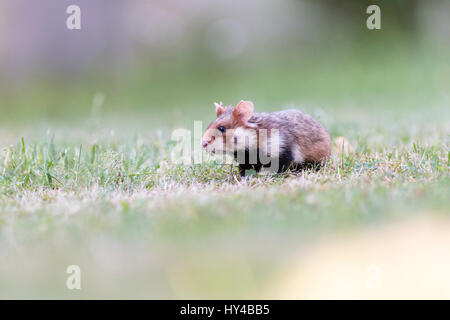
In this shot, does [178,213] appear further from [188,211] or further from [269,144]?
[269,144]

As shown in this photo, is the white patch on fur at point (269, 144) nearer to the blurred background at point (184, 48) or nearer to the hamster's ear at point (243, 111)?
the hamster's ear at point (243, 111)

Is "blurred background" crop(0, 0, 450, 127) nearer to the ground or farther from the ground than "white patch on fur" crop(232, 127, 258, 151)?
farther from the ground

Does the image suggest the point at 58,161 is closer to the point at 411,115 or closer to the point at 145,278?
the point at 145,278

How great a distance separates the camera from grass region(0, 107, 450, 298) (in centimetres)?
298

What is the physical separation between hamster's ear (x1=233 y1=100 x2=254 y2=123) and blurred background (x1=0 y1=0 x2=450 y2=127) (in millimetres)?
7974

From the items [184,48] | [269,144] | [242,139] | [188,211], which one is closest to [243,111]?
[242,139]

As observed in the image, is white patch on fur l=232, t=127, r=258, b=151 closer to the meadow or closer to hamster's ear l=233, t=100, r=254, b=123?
hamster's ear l=233, t=100, r=254, b=123

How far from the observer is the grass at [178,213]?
298 cm

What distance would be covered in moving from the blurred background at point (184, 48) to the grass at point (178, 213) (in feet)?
24.9

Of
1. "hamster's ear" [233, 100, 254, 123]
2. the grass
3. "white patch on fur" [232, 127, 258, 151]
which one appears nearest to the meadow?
the grass

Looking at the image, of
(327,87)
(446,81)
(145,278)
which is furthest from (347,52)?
(145,278)

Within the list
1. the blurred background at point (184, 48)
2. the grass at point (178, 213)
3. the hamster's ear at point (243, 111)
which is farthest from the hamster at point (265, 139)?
the blurred background at point (184, 48)

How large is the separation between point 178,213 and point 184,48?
385 inches

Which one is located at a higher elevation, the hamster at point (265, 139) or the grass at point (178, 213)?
the hamster at point (265, 139)
